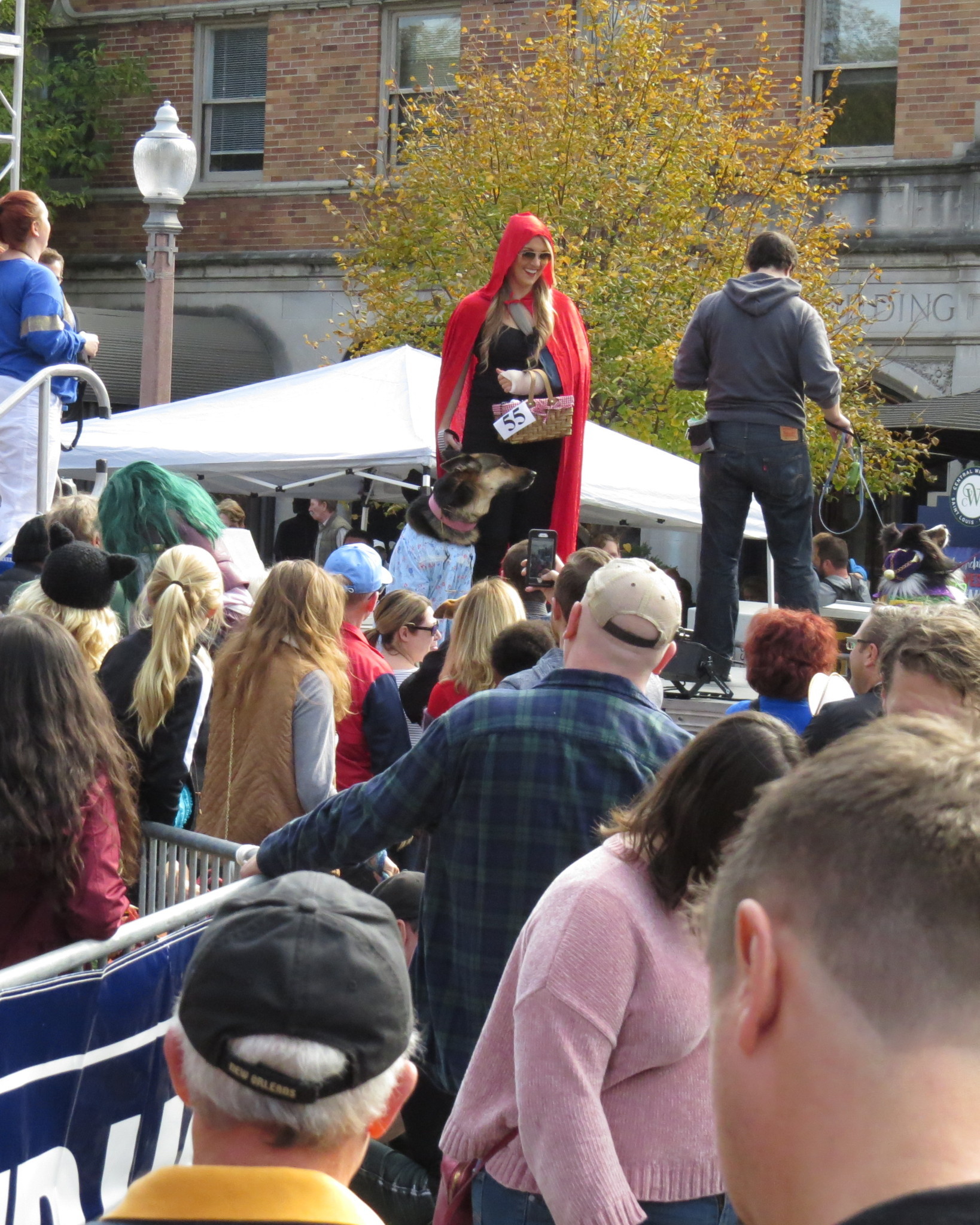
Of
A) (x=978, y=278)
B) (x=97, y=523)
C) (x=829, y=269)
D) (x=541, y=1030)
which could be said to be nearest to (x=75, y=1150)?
(x=541, y=1030)

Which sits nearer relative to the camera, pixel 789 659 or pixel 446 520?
pixel 789 659

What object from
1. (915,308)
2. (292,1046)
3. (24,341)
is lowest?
(292,1046)

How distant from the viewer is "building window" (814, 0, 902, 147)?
56.9 feet

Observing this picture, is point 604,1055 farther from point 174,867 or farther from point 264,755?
point 264,755

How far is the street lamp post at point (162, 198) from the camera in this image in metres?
9.45

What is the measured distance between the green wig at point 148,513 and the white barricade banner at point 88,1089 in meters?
2.40

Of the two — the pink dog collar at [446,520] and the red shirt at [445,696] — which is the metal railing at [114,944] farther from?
the pink dog collar at [446,520]

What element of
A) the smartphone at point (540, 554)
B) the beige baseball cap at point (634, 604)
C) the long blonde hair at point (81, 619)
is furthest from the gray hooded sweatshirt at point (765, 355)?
the beige baseball cap at point (634, 604)

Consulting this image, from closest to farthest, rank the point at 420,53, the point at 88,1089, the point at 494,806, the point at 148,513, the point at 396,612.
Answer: the point at 494,806 < the point at 88,1089 < the point at 148,513 < the point at 396,612 < the point at 420,53

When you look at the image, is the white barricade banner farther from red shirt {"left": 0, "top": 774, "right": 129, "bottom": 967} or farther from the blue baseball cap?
the blue baseball cap

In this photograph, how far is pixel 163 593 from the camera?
14.7 feet

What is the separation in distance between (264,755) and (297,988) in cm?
287

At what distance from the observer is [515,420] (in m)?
6.80

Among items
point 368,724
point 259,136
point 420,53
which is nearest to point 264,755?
point 368,724
